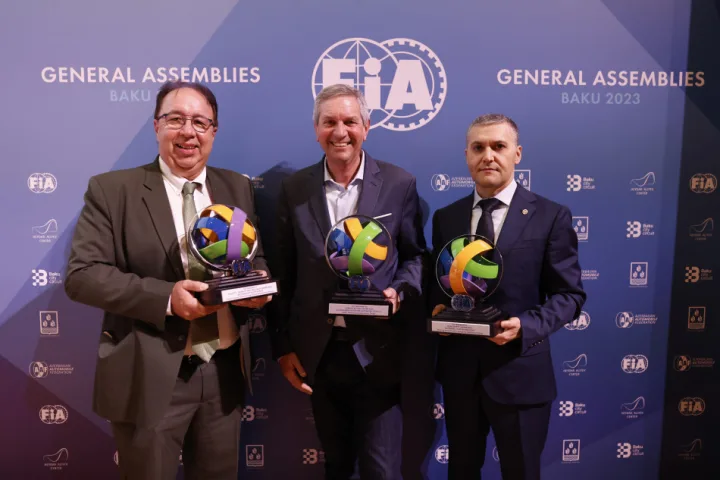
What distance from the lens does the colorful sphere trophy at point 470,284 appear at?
7.39 feet

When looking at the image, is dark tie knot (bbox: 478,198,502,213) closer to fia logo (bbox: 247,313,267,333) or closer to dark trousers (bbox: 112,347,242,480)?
dark trousers (bbox: 112,347,242,480)

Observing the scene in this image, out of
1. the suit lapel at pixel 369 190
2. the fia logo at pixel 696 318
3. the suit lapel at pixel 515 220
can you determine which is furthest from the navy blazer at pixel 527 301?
the fia logo at pixel 696 318

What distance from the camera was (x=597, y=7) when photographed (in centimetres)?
330

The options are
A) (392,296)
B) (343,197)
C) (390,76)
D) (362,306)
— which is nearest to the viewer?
(362,306)

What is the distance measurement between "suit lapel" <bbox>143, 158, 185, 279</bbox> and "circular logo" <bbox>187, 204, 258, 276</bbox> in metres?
0.12

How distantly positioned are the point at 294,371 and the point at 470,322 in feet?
3.20

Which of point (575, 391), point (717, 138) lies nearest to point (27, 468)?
point (575, 391)

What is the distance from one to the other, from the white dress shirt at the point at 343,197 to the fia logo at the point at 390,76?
Result: 0.79 metres

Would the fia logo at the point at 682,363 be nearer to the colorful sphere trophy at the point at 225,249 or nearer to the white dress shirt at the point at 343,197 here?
the white dress shirt at the point at 343,197

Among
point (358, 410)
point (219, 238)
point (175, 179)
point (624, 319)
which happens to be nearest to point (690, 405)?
point (624, 319)

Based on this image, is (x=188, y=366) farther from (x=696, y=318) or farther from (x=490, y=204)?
(x=696, y=318)

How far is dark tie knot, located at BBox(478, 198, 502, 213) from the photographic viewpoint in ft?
8.21

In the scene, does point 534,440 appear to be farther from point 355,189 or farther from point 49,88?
point 49,88

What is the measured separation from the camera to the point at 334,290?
98.9 inches
